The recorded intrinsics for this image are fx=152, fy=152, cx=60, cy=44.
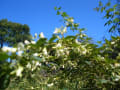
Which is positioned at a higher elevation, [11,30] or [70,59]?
[11,30]

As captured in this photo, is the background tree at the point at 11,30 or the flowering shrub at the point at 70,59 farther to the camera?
the background tree at the point at 11,30

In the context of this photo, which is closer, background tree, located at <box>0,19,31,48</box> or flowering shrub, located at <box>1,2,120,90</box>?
flowering shrub, located at <box>1,2,120,90</box>

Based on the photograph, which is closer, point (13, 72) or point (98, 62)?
point (13, 72)

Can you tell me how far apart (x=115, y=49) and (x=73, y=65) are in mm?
368

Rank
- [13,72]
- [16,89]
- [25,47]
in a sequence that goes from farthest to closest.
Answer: [16,89]
[25,47]
[13,72]

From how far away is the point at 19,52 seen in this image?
0.76m

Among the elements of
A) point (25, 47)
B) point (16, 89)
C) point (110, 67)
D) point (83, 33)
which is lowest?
point (16, 89)

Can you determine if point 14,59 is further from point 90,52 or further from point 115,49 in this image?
point 115,49

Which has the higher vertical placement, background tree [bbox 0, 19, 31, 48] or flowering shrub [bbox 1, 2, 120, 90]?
background tree [bbox 0, 19, 31, 48]

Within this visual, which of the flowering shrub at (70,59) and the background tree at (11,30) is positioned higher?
the background tree at (11,30)

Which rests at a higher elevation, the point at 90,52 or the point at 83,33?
the point at 83,33

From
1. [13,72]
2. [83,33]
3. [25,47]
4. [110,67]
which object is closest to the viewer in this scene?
[13,72]

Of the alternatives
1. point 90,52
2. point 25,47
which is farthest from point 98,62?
point 25,47

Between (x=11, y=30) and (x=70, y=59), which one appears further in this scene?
(x=11, y=30)
